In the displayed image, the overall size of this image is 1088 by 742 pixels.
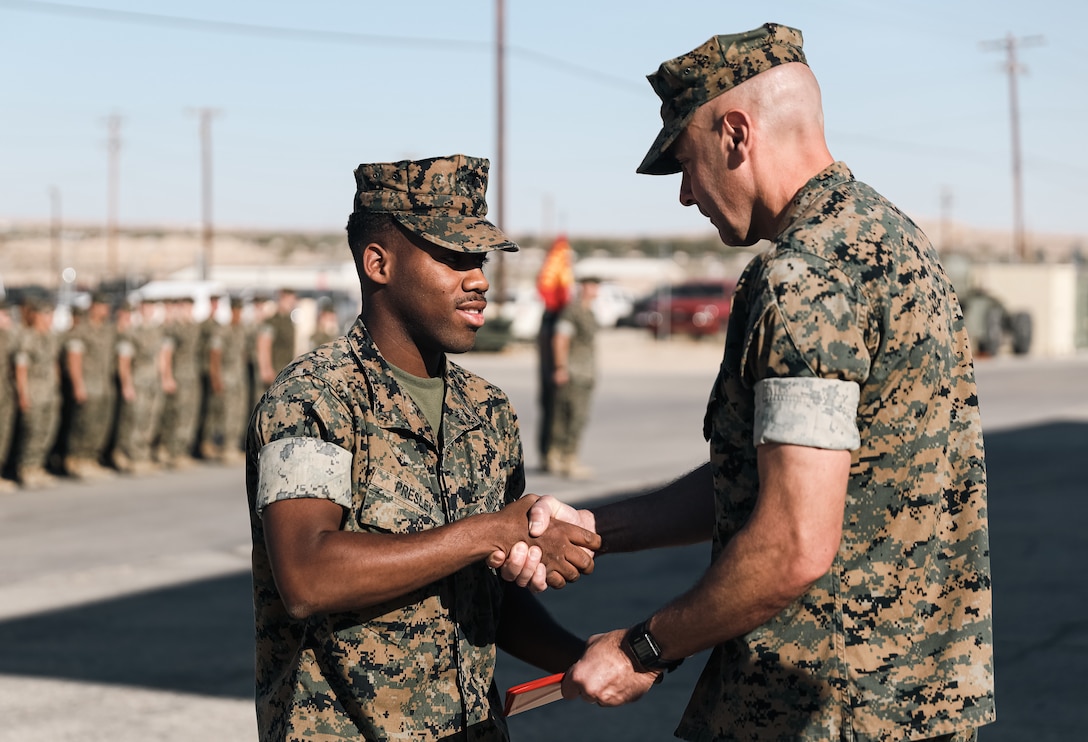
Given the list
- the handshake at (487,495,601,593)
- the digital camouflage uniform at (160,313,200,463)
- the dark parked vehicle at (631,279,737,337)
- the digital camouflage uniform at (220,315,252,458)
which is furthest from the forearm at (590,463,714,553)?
the dark parked vehicle at (631,279,737,337)

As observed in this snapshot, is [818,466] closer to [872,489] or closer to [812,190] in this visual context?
[872,489]

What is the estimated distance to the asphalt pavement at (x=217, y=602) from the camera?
5.65 meters

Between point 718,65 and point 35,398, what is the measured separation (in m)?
11.8

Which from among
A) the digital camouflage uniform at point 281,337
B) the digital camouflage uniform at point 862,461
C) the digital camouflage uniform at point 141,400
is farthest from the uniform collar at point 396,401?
the digital camouflage uniform at point 281,337

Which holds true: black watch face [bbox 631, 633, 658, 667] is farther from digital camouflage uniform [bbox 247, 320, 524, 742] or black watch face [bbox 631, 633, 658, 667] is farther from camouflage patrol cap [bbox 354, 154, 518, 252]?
camouflage patrol cap [bbox 354, 154, 518, 252]

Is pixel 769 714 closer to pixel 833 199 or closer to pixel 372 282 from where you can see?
pixel 833 199

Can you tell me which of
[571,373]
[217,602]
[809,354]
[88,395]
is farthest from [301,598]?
[88,395]

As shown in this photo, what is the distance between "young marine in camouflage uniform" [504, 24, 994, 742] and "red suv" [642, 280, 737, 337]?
33099 mm

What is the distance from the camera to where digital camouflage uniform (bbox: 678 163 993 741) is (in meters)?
2.30

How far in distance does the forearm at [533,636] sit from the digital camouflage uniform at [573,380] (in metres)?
10.1

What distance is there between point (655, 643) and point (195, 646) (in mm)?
4808


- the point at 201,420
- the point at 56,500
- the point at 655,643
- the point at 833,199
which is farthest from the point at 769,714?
the point at 201,420

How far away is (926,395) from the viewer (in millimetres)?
2387

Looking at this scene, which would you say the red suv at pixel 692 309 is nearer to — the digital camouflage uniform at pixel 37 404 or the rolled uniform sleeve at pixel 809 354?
the digital camouflage uniform at pixel 37 404
